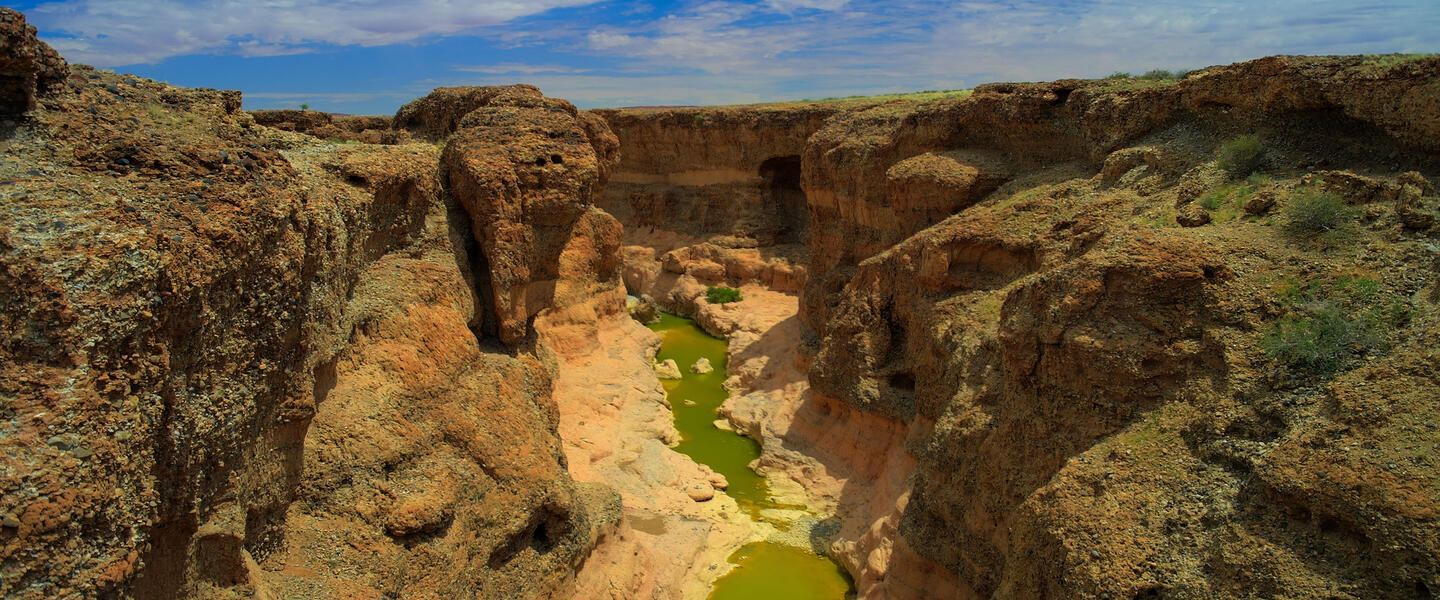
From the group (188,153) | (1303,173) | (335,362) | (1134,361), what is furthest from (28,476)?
(1303,173)

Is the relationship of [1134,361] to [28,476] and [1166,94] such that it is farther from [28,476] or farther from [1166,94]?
[28,476]

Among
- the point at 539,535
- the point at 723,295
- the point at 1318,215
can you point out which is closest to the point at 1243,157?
the point at 1318,215

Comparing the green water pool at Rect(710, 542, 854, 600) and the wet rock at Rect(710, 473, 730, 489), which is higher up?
the wet rock at Rect(710, 473, 730, 489)

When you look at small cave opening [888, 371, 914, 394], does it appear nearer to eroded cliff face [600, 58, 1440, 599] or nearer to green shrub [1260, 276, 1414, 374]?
eroded cliff face [600, 58, 1440, 599]

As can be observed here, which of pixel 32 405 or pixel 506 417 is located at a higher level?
pixel 32 405

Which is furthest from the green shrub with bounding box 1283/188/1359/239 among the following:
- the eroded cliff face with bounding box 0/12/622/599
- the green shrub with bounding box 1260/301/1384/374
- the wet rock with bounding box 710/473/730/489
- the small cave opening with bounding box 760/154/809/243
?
the small cave opening with bounding box 760/154/809/243

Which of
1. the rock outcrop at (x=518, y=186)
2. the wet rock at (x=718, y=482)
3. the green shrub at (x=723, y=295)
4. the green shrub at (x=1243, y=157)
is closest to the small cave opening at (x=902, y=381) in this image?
the wet rock at (x=718, y=482)

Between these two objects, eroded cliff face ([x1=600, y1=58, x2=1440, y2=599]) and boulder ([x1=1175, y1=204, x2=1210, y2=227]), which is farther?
boulder ([x1=1175, y1=204, x2=1210, y2=227])
